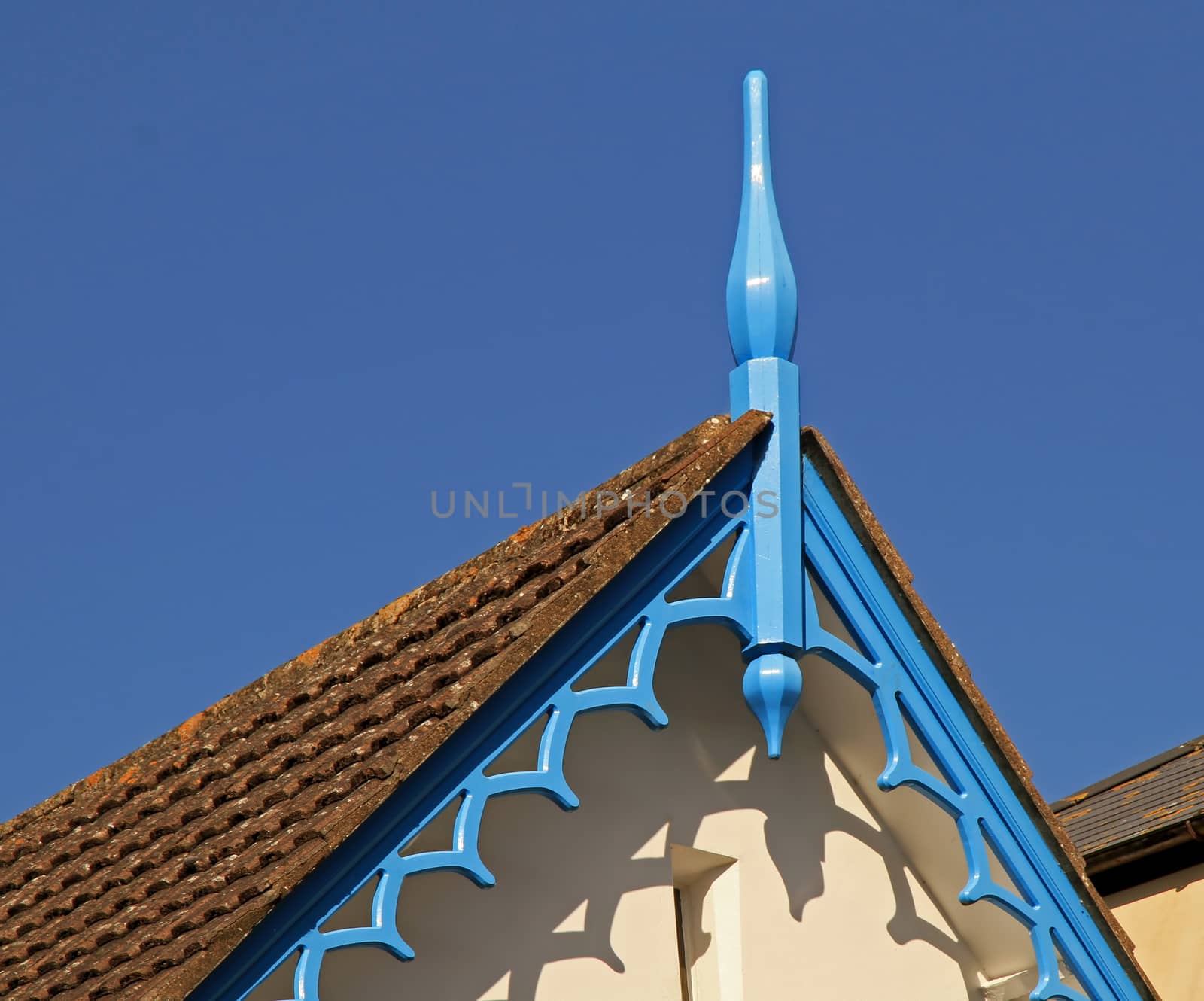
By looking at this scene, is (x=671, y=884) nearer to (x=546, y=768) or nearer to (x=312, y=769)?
(x=546, y=768)

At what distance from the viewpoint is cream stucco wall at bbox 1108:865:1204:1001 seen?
11.3 metres

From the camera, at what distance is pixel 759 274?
721 centimetres

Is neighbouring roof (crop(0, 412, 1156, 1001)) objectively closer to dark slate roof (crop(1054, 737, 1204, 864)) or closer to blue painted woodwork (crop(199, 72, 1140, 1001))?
blue painted woodwork (crop(199, 72, 1140, 1001))

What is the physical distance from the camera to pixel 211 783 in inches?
283

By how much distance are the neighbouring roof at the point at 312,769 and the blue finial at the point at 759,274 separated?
34 centimetres

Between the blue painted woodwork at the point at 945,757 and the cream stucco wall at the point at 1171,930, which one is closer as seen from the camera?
the blue painted woodwork at the point at 945,757

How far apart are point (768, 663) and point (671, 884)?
1.02m

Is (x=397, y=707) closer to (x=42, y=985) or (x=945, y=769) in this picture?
(x=42, y=985)

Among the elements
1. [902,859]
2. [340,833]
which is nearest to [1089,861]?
[902,859]

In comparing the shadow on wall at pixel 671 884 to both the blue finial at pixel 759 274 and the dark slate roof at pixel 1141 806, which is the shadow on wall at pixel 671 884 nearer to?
the blue finial at pixel 759 274

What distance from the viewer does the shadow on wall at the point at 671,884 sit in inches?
260

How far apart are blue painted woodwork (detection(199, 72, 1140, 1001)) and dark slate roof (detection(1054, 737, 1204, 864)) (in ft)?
13.4

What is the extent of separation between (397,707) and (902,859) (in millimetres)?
2615

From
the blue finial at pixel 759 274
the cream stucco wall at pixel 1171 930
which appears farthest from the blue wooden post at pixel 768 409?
the cream stucco wall at pixel 1171 930
